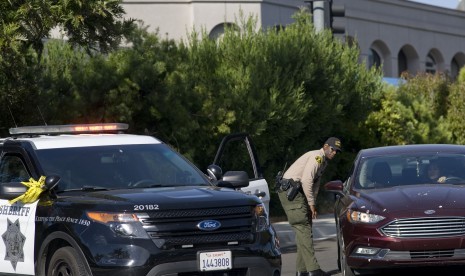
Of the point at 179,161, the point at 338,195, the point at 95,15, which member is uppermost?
the point at 95,15

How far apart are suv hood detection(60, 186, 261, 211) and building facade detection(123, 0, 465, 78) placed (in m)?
22.9

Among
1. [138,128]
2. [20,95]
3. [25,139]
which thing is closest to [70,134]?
[25,139]

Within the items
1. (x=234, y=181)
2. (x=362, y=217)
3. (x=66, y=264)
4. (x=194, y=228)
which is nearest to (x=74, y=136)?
(x=234, y=181)

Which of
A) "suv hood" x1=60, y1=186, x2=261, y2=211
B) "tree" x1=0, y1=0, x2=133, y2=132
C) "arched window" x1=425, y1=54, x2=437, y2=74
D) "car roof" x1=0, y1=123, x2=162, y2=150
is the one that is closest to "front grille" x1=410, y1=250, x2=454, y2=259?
"suv hood" x1=60, y1=186, x2=261, y2=211

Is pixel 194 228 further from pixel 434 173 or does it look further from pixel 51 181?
pixel 434 173

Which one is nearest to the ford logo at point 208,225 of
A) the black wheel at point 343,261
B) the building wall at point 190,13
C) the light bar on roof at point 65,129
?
the light bar on roof at point 65,129

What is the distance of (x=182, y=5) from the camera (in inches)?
1367

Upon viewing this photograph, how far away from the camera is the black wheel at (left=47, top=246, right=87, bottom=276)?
8.91m

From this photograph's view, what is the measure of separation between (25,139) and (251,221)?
261cm

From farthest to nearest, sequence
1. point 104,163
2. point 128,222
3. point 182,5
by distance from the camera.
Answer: point 182,5 < point 104,163 < point 128,222

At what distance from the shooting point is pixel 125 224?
8828 millimetres

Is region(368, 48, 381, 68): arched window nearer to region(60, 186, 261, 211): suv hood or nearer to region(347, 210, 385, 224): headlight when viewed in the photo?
region(347, 210, 385, 224): headlight

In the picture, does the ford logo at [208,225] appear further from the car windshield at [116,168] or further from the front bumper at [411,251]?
the front bumper at [411,251]

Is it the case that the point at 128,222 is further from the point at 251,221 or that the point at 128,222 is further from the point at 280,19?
the point at 280,19
